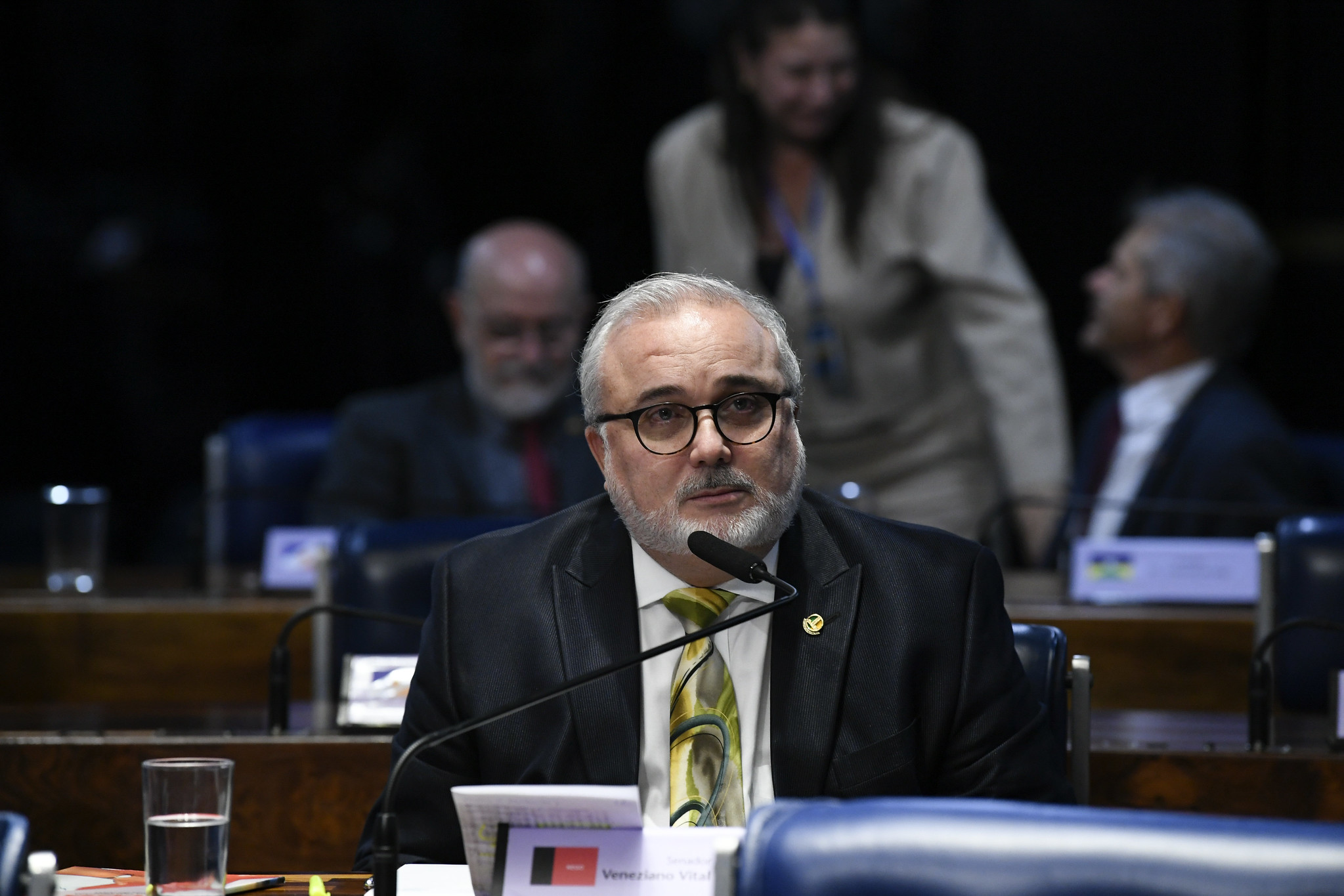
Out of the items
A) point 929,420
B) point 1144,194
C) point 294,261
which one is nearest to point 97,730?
point 929,420

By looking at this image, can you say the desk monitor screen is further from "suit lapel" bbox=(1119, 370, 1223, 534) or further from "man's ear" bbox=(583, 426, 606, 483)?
"suit lapel" bbox=(1119, 370, 1223, 534)

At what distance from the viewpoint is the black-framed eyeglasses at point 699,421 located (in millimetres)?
1886

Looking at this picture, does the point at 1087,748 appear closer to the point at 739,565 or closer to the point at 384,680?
the point at 739,565

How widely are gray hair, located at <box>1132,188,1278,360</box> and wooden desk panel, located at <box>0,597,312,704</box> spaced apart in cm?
235

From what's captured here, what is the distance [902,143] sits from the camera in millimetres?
4621

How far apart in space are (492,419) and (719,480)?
224cm

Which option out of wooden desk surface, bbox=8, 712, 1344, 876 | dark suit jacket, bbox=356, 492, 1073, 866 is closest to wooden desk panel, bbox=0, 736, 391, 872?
wooden desk surface, bbox=8, 712, 1344, 876

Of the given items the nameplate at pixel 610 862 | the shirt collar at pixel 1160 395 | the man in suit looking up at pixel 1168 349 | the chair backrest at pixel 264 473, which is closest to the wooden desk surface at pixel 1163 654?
the man in suit looking up at pixel 1168 349

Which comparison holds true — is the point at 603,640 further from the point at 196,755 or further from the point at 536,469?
the point at 536,469

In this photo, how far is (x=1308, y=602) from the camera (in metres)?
2.79

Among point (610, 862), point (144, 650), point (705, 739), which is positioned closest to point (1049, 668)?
point (705, 739)

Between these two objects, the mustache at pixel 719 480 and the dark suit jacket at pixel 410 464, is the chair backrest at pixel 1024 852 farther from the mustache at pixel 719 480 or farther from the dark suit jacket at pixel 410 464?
the dark suit jacket at pixel 410 464

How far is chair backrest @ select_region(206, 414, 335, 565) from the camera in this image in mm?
4488

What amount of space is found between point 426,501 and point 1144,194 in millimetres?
2950
